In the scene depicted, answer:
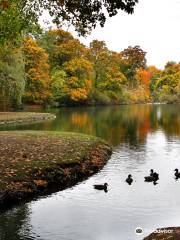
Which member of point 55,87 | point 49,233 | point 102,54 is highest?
point 102,54

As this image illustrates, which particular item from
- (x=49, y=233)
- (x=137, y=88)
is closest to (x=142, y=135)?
(x=49, y=233)

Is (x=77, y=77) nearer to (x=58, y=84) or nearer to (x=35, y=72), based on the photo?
(x=58, y=84)

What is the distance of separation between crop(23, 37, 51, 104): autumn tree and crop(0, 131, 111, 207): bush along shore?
170 ft

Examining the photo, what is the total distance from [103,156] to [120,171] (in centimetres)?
388

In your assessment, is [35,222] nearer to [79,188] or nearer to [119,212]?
[119,212]

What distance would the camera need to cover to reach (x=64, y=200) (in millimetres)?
19109

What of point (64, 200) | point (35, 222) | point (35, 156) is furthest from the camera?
point (35, 156)

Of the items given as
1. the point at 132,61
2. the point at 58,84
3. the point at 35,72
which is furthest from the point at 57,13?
the point at 132,61

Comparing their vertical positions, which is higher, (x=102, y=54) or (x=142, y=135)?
(x=102, y=54)

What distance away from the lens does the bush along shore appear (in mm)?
19938

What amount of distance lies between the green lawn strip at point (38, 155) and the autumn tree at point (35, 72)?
49765 millimetres

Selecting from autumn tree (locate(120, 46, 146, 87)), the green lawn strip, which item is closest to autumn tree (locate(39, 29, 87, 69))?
autumn tree (locate(120, 46, 146, 87))

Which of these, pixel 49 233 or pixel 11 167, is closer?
pixel 49 233

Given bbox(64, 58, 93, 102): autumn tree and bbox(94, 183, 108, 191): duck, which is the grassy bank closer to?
bbox(94, 183, 108, 191): duck
